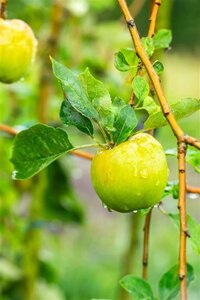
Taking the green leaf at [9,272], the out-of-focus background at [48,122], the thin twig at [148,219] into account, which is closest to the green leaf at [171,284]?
the thin twig at [148,219]

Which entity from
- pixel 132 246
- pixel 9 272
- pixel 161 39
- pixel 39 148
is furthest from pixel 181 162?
pixel 132 246

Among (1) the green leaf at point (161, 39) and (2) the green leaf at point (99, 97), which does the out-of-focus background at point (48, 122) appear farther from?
(2) the green leaf at point (99, 97)

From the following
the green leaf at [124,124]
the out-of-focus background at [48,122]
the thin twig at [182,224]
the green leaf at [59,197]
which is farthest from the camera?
the green leaf at [59,197]

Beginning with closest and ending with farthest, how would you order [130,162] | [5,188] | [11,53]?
[130,162] → [11,53] → [5,188]

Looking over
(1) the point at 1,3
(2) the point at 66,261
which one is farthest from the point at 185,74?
(1) the point at 1,3

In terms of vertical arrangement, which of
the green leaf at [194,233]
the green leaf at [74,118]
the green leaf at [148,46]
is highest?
the green leaf at [148,46]

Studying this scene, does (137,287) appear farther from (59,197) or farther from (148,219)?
(59,197)

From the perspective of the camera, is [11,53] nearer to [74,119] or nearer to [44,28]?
[74,119]
